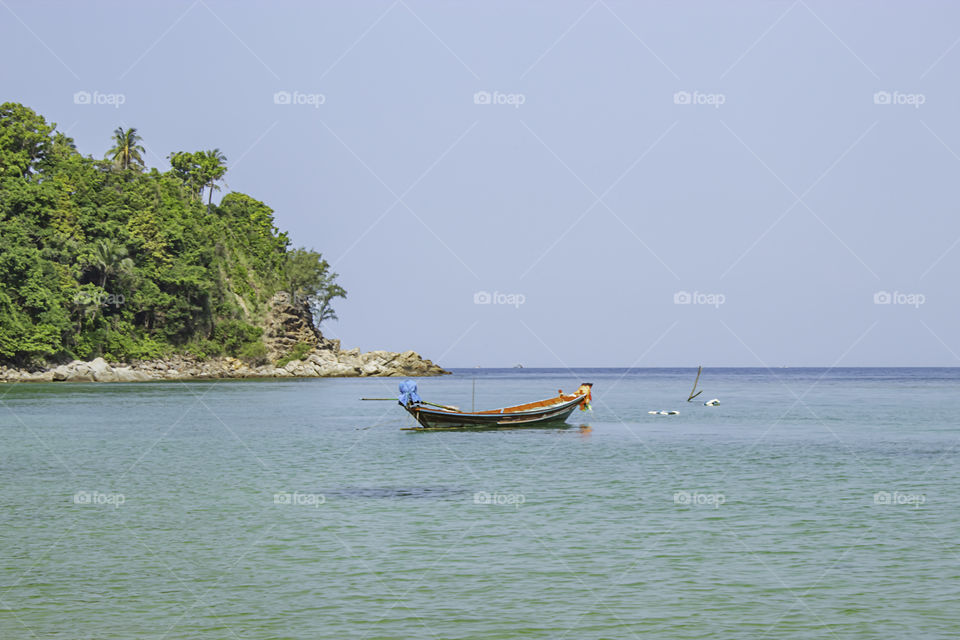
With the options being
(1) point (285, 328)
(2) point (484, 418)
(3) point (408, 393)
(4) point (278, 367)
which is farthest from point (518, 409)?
(1) point (285, 328)

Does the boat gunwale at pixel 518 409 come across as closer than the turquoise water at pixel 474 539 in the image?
No

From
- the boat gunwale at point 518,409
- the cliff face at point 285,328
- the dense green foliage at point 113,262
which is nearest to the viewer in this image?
the boat gunwale at point 518,409

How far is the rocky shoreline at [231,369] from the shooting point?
94.3m

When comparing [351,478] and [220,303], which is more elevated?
[220,303]

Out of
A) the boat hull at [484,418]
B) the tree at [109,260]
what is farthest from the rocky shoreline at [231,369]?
the boat hull at [484,418]

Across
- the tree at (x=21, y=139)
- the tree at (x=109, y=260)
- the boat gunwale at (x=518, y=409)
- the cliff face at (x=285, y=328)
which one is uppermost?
the tree at (x=21, y=139)

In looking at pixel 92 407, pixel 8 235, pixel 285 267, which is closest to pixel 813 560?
pixel 92 407

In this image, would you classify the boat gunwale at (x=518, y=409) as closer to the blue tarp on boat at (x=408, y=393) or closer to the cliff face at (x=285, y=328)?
the blue tarp on boat at (x=408, y=393)

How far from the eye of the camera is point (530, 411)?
144 feet

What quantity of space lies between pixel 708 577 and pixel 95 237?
305ft

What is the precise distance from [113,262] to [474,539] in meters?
87.3

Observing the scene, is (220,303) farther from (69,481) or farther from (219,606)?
(219,606)

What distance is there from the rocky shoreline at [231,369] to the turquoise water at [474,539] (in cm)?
6148

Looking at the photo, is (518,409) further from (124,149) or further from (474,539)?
(124,149)
